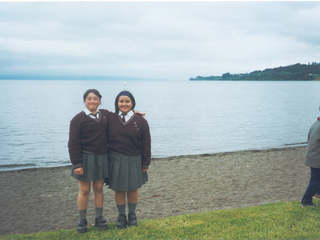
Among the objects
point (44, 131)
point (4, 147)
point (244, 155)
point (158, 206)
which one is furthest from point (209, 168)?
point (44, 131)

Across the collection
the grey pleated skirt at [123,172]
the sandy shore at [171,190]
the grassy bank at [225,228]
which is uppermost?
the grey pleated skirt at [123,172]

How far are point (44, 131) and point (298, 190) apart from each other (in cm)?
2283

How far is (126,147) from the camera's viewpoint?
451 centimetres

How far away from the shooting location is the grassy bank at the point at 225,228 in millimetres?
4434

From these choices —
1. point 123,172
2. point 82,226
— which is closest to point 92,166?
point 123,172

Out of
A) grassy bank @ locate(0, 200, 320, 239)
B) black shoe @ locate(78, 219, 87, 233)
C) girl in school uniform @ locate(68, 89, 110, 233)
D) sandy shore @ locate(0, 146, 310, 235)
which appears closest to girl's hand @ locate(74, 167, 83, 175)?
girl in school uniform @ locate(68, 89, 110, 233)

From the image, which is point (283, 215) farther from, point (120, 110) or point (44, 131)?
point (44, 131)

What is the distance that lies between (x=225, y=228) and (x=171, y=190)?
400 centimetres

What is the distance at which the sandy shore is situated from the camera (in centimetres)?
677

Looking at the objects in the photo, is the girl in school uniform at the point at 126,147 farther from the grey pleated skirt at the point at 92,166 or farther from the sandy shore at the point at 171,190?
the sandy shore at the point at 171,190

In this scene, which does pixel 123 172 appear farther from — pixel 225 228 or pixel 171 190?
pixel 171 190

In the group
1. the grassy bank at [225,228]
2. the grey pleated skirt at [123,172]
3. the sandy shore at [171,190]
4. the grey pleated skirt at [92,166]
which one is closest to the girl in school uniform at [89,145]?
the grey pleated skirt at [92,166]

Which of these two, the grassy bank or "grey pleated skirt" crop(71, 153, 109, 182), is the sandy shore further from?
"grey pleated skirt" crop(71, 153, 109, 182)

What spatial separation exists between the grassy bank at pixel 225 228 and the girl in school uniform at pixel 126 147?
2.57 feet
